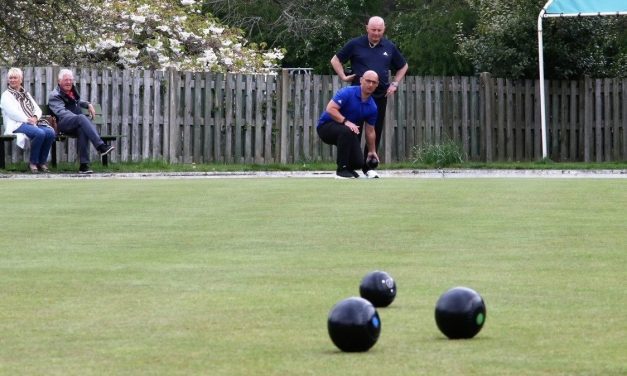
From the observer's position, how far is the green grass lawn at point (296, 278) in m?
6.50

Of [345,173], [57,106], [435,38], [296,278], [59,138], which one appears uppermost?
[435,38]

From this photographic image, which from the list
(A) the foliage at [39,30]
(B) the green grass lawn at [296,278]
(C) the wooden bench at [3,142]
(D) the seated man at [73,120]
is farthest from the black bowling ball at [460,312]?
(A) the foliage at [39,30]

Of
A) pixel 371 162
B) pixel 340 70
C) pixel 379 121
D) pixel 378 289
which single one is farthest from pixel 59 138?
pixel 378 289

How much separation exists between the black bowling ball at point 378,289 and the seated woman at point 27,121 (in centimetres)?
1649

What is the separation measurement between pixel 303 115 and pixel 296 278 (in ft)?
61.8

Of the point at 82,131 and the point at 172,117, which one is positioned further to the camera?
the point at 172,117

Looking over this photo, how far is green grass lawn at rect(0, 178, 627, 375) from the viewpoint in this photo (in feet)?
21.3

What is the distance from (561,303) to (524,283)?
2.89 feet

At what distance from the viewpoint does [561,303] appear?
817cm

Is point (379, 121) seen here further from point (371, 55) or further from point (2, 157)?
point (2, 157)

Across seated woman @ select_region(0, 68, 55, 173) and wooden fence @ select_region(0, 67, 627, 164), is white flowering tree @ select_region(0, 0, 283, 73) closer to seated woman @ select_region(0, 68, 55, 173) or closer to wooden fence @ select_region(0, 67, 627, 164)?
wooden fence @ select_region(0, 67, 627, 164)

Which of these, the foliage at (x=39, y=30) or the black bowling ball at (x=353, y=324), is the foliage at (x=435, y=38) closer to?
the foliage at (x=39, y=30)

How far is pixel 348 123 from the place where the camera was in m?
20.4

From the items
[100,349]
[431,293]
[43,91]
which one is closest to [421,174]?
[43,91]
